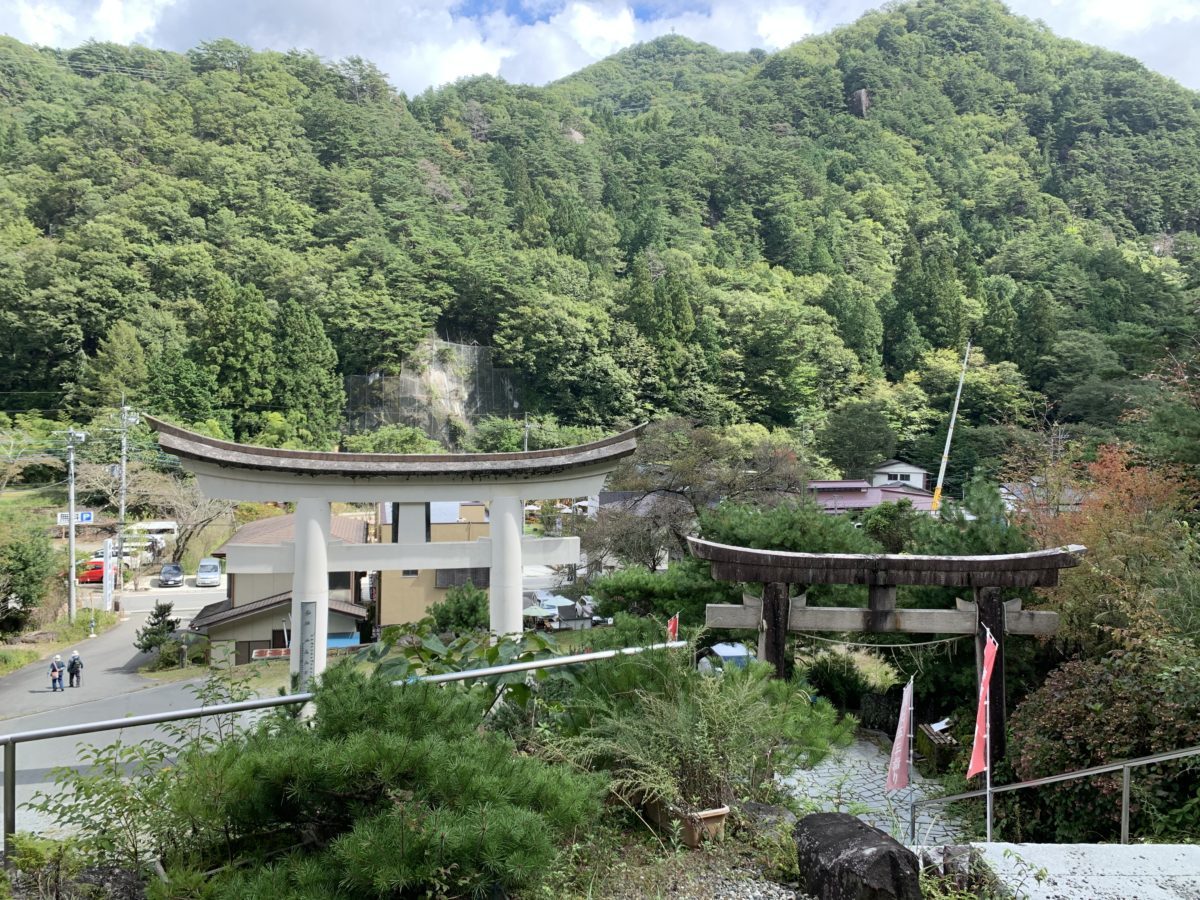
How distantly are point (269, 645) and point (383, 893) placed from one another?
17.9 meters

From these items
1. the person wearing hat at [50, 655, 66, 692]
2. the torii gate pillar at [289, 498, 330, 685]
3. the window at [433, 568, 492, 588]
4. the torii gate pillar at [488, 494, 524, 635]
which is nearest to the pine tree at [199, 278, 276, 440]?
the window at [433, 568, 492, 588]

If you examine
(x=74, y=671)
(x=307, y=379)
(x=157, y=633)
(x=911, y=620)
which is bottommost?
(x=74, y=671)

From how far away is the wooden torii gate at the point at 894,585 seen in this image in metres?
7.98

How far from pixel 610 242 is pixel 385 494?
174 ft

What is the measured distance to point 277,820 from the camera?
262cm

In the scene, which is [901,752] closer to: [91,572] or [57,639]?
[57,639]

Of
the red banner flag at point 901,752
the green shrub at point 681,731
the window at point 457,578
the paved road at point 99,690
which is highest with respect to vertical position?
the green shrub at point 681,731

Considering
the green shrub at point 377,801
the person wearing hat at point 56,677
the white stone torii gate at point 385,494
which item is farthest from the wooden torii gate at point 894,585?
the person wearing hat at point 56,677

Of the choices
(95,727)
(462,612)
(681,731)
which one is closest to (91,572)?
(462,612)

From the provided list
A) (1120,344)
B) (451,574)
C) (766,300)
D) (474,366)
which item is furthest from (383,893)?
(766,300)

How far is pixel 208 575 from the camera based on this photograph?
1139 inches

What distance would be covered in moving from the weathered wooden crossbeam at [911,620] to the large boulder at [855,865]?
520cm

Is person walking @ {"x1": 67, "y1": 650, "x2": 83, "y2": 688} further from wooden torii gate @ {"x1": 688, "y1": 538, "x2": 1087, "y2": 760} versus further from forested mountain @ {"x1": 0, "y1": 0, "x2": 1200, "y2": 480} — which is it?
forested mountain @ {"x1": 0, "y1": 0, "x2": 1200, "y2": 480}

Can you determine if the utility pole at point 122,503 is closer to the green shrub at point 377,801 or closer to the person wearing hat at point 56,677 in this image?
the person wearing hat at point 56,677
